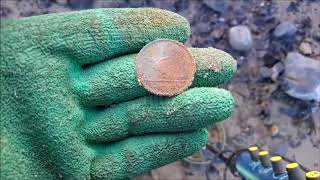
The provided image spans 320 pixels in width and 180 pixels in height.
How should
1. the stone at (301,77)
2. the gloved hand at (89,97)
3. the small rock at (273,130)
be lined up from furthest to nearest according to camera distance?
the small rock at (273,130)
the stone at (301,77)
the gloved hand at (89,97)

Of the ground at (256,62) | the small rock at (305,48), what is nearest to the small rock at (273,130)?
the ground at (256,62)

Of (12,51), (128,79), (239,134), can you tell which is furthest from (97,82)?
(239,134)

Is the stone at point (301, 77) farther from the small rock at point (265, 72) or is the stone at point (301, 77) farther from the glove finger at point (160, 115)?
the glove finger at point (160, 115)

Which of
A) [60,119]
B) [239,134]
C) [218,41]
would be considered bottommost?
[239,134]

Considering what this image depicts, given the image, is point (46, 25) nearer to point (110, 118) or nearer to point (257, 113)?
point (110, 118)

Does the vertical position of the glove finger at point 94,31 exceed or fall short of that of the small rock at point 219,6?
it exceeds it

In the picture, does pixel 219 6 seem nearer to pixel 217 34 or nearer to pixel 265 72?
pixel 217 34
